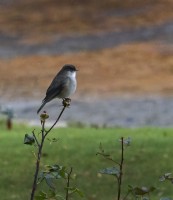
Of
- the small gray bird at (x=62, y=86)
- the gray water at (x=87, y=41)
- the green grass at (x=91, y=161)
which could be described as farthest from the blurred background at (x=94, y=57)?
the small gray bird at (x=62, y=86)

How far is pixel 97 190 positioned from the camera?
8633 mm

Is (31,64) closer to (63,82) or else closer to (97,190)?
(97,190)

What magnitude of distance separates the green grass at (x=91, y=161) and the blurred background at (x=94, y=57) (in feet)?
11.5

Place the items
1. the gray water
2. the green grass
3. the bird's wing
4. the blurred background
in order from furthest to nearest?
the gray water
the blurred background
the green grass
the bird's wing

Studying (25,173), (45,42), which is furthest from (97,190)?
(45,42)

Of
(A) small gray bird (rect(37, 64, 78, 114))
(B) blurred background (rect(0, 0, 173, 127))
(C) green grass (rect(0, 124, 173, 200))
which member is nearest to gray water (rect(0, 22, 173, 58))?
(B) blurred background (rect(0, 0, 173, 127))

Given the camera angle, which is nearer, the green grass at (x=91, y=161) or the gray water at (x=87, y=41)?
the green grass at (x=91, y=161)

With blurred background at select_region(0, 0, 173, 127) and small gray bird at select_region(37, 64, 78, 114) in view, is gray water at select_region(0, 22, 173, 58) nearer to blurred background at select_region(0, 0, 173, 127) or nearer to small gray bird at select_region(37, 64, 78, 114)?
blurred background at select_region(0, 0, 173, 127)

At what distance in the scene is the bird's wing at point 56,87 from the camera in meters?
4.09

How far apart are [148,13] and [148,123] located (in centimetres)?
715

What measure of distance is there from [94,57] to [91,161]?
987 cm

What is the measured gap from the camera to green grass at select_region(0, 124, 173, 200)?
8648mm

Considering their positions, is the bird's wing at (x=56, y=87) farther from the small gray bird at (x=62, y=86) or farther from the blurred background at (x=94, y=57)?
the blurred background at (x=94, y=57)

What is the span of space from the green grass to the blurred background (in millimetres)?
3504
